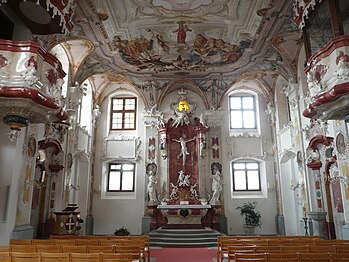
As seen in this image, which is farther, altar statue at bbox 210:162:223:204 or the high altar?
altar statue at bbox 210:162:223:204

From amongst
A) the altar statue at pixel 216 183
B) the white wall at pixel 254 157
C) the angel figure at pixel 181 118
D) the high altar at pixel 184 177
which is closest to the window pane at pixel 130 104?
the high altar at pixel 184 177

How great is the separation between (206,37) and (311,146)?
6127mm

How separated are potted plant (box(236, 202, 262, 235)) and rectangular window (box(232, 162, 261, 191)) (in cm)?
128

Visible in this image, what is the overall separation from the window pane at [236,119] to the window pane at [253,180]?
2725 mm

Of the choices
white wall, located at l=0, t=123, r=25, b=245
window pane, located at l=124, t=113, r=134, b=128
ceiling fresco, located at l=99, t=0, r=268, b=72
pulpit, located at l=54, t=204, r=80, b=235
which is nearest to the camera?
white wall, located at l=0, t=123, r=25, b=245

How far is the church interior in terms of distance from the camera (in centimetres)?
830

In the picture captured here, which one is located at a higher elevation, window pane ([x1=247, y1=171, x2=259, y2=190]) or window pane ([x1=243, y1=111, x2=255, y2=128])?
window pane ([x1=243, y1=111, x2=255, y2=128])

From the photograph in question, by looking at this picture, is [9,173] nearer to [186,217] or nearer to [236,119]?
[186,217]

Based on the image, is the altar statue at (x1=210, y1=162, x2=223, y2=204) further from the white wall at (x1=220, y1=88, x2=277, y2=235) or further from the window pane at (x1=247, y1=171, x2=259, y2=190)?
the window pane at (x1=247, y1=171, x2=259, y2=190)

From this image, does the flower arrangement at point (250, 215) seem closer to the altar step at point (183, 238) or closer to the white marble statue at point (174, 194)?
the altar step at point (183, 238)

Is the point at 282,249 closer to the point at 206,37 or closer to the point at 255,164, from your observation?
the point at 206,37

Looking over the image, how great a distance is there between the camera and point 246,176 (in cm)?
1711

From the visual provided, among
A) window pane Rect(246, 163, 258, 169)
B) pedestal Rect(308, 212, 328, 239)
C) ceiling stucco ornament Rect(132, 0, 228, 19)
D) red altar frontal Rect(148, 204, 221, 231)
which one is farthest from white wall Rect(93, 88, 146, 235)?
pedestal Rect(308, 212, 328, 239)

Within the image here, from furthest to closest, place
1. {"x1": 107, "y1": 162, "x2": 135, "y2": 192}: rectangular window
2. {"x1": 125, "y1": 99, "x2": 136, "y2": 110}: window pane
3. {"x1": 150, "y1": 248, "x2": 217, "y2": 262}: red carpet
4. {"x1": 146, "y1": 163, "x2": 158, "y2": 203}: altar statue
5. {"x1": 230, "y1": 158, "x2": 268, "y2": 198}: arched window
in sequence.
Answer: {"x1": 125, "y1": 99, "x2": 136, "y2": 110}: window pane < {"x1": 107, "y1": 162, "x2": 135, "y2": 192}: rectangular window < {"x1": 230, "y1": 158, "x2": 268, "y2": 198}: arched window < {"x1": 146, "y1": 163, "x2": 158, "y2": 203}: altar statue < {"x1": 150, "y1": 248, "x2": 217, "y2": 262}: red carpet
